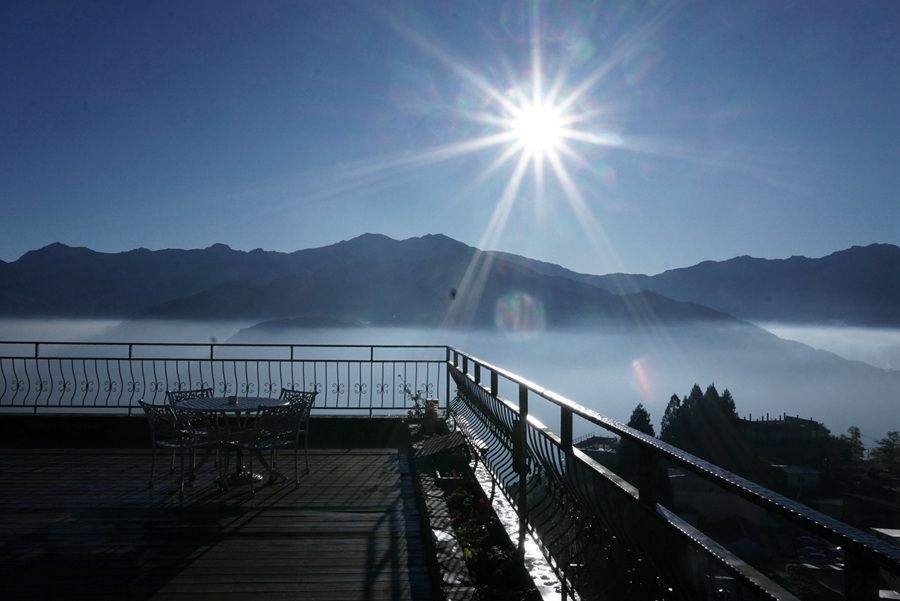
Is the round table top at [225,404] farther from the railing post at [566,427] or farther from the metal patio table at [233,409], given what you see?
the railing post at [566,427]

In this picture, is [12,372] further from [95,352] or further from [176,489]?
[176,489]

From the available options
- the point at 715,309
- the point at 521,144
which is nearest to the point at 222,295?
the point at 521,144

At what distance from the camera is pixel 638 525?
2123 mm

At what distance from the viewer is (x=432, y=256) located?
125938 millimetres

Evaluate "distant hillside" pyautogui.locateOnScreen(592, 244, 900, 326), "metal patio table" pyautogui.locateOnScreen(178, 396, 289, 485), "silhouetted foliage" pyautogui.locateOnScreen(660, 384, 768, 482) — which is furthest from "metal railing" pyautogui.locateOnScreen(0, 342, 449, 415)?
"distant hillside" pyautogui.locateOnScreen(592, 244, 900, 326)

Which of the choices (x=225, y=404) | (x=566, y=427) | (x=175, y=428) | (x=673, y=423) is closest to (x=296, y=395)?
(x=225, y=404)

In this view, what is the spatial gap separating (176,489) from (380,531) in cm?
223

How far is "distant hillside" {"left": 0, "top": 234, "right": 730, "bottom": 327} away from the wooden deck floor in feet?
198

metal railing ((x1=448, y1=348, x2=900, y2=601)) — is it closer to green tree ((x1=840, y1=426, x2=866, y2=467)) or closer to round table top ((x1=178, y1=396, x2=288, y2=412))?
round table top ((x1=178, y1=396, x2=288, y2=412))

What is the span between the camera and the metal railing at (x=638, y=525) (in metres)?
1.16

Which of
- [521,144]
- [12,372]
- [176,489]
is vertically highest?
[521,144]

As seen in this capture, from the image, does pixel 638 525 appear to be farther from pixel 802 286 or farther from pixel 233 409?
pixel 802 286

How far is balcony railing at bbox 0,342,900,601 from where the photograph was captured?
1.38m

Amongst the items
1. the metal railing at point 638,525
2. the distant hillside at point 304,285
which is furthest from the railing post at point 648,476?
the distant hillside at point 304,285
